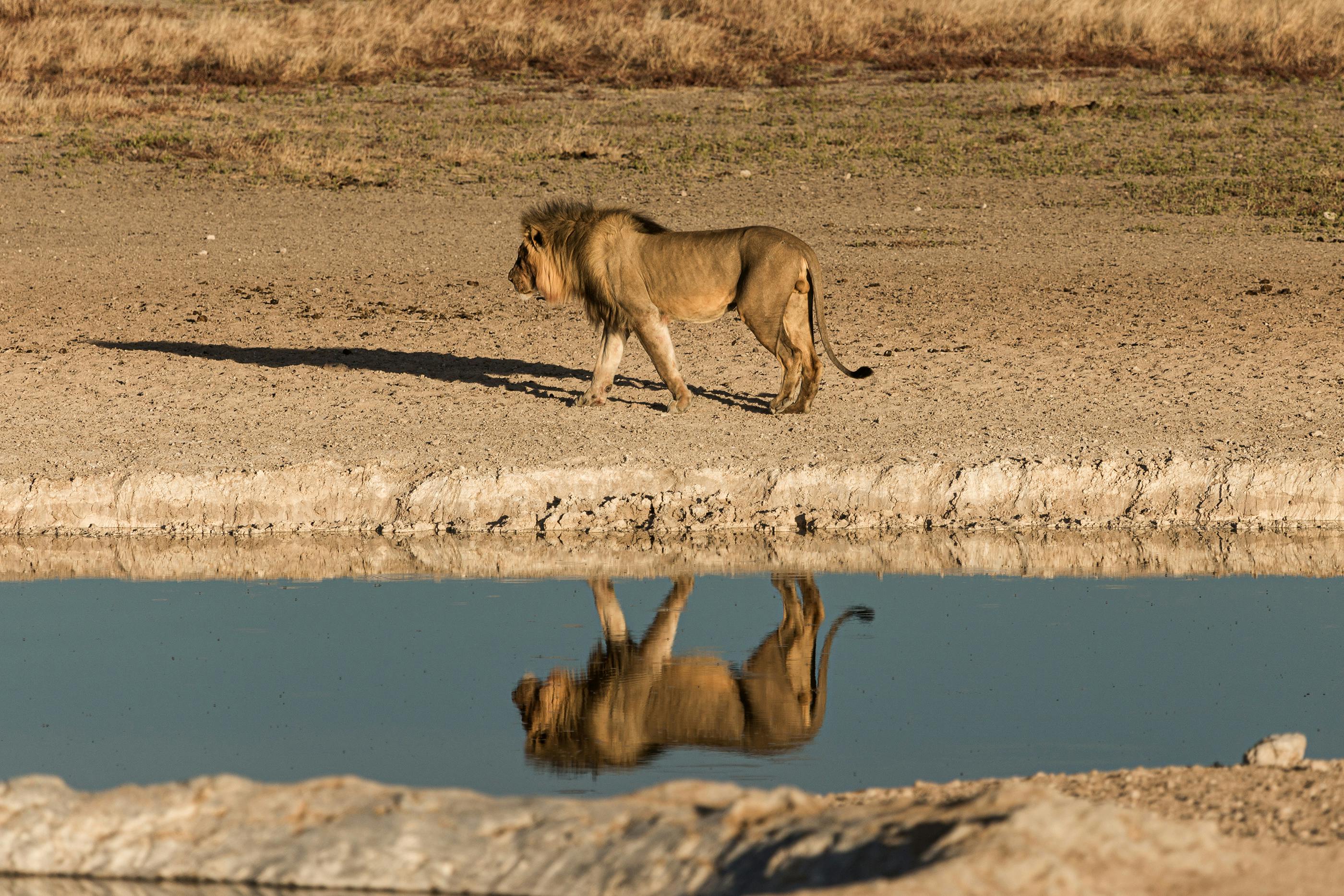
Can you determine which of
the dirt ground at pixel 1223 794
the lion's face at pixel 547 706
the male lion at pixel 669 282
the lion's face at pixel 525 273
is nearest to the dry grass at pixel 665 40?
the lion's face at pixel 525 273

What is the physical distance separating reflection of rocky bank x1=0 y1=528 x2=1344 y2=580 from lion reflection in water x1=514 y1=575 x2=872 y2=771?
730 mm

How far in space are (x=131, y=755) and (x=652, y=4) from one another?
24.7 metres

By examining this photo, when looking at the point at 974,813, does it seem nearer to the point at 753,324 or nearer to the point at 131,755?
the point at 131,755

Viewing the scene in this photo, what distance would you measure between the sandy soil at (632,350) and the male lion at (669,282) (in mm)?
310

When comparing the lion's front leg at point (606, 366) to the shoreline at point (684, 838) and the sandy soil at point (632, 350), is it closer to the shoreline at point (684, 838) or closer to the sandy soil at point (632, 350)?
the sandy soil at point (632, 350)

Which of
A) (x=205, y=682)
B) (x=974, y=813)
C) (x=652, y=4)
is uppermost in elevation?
(x=652, y=4)

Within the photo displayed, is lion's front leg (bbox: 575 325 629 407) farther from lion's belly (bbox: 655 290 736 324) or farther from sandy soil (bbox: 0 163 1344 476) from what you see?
lion's belly (bbox: 655 290 736 324)

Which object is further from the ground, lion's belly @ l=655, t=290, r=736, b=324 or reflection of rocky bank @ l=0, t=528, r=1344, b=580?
lion's belly @ l=655, t=290, r=736, b=324

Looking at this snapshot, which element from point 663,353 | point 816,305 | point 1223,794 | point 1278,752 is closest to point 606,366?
point 663,353

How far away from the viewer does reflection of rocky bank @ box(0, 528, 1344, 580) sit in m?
8.13

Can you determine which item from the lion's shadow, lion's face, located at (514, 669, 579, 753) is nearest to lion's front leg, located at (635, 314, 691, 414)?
the lion's shadow

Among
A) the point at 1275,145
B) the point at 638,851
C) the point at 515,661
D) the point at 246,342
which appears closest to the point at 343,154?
the point at 246,342

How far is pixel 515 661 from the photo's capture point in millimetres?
6863

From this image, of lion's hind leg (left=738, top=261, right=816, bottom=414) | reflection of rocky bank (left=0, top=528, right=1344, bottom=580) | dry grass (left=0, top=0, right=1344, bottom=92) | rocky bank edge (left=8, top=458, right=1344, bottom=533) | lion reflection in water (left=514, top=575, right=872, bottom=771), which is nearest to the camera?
lion reflection in water (left=514, top=575, right=872, bottom=771)
